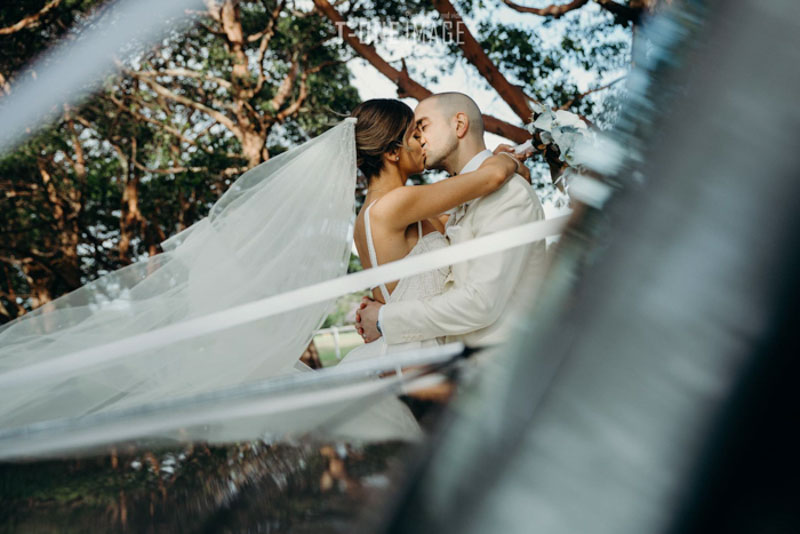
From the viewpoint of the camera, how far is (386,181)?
319 cm

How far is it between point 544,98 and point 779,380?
8226mm

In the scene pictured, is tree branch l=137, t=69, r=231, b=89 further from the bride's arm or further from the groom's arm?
the groom's arm

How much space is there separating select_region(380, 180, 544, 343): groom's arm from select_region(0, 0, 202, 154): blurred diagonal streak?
924cm

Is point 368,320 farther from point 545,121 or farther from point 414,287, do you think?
point 545,121

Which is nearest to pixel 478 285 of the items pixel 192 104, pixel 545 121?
pixel 545 121

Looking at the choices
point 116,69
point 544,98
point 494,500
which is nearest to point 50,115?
point 116,69

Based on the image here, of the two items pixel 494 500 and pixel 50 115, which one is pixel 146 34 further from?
pixel 494 500

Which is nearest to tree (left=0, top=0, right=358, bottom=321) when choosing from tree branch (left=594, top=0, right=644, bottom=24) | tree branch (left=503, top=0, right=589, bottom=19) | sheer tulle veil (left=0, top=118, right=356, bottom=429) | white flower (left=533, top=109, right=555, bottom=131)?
tree branch (left=503, top=0, right=589, bottom=19)

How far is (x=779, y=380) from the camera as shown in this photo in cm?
39

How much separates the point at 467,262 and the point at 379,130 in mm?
1174

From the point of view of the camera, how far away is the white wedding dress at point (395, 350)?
0.80m

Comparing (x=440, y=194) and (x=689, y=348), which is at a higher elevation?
(x=689, y=348)

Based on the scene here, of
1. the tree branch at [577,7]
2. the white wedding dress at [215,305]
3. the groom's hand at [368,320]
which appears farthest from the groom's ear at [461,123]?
the tree branch at [577,7]

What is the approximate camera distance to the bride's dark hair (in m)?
3.18
